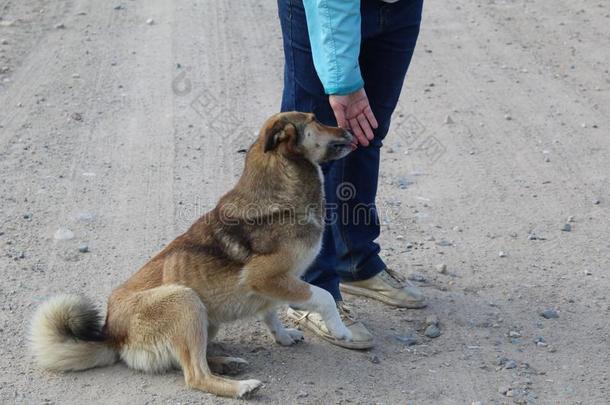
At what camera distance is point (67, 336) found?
12.7 feet

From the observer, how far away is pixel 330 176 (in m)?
4.50

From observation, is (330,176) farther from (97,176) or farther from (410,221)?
(97,176)

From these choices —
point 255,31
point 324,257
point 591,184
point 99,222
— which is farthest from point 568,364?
point 255,31

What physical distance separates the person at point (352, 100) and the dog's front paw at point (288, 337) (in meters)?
0.11

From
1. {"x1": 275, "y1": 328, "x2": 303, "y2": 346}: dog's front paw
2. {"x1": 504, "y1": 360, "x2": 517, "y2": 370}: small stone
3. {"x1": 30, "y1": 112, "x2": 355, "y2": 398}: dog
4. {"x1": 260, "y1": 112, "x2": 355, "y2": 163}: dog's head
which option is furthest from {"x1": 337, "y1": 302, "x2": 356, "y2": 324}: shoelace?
{"x1": 260, "y1": 112, "x2": 355, "y2": 163}: dog's head

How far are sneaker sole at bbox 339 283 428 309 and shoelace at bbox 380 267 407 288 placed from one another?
0.09 metres

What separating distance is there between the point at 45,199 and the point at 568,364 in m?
3.64

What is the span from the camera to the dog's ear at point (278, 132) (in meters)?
3.94

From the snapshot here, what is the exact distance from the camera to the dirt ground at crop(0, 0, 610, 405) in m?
4.14

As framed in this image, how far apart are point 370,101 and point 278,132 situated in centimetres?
70

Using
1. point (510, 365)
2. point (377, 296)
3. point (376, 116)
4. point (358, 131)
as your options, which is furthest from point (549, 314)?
point (358, 131)

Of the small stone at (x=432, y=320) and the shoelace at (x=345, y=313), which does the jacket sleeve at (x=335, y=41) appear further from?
the small stone at (x=432, y=320)

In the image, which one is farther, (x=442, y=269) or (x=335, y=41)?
(x=442, y=269)

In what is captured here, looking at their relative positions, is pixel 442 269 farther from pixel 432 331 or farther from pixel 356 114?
pixel 356 114
